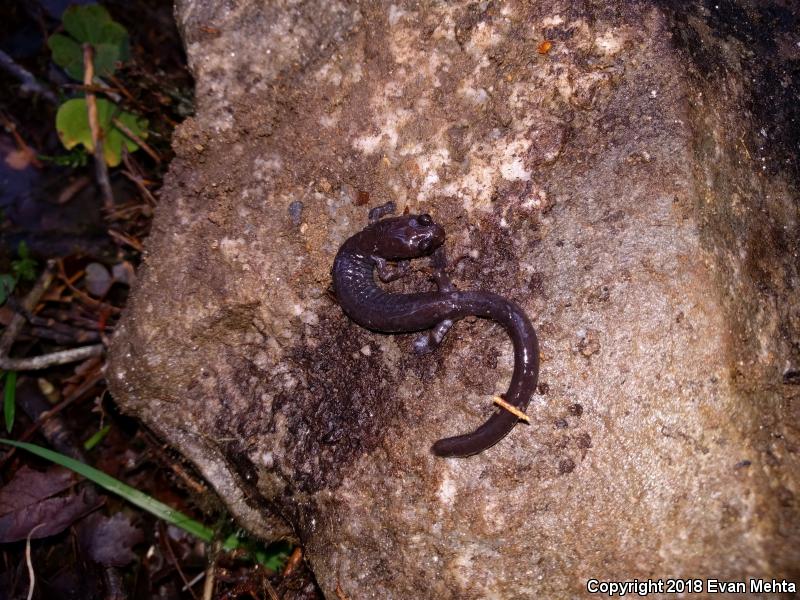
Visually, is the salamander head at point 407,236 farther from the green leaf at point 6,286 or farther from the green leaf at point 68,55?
the green leaf at point 68,55

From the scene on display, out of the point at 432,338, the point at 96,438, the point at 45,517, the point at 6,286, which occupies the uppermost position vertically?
the point at 432,338

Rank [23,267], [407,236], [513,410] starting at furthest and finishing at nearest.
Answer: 1. [23,267]
2. [407,236]
3. [513,410]

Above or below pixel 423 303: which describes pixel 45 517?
below

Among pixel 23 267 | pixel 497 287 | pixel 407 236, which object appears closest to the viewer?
pixel 497 287

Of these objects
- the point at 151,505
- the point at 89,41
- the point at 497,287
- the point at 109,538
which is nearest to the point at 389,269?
the point at 497,287

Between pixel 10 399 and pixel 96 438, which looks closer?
pixel 10 399

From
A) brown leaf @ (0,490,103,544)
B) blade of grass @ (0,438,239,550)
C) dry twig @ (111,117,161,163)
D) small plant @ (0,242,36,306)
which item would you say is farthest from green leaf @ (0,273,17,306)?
brown leaf @ (0,490,103,544)

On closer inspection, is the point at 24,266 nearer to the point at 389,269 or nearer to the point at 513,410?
the point at 389,269

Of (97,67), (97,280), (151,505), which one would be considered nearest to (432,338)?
(151,505)

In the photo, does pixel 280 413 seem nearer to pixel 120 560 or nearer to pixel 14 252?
pixel 120 560
